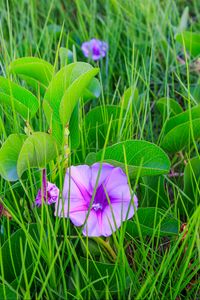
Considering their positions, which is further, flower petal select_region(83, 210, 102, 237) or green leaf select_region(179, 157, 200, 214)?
green leaf select_region(179, 157, 200, 214)

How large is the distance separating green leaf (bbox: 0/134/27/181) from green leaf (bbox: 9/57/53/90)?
0.13 meters

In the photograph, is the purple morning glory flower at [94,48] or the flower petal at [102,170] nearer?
the flower petal at [102,170]

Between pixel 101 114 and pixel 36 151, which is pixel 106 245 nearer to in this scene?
pixel 36 151

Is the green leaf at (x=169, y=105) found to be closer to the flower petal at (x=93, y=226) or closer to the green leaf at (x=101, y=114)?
the green leaf at (x=101, y=114)

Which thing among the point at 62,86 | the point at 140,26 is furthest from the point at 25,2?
the point at 62,86

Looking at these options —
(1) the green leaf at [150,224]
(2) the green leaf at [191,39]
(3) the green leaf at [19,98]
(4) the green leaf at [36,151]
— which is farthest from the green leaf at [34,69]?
(2) the green leaf at [191,39]

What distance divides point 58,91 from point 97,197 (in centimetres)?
17

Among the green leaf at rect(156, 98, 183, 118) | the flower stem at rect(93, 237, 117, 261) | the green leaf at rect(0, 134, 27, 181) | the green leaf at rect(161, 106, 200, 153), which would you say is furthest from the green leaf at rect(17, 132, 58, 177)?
the green leaf at rect(156, 98, 183, 118)

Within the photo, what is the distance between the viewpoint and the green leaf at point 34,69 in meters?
0.85

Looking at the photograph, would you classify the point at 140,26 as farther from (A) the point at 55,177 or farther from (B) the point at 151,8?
(A) the point at 55,177

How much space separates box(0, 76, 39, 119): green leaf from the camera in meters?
0.81

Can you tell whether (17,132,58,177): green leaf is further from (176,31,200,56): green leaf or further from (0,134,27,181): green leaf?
(176,31,200,56): green leaf

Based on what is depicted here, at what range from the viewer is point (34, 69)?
88 centimetres

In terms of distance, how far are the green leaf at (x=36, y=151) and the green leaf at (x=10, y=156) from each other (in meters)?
0.02
